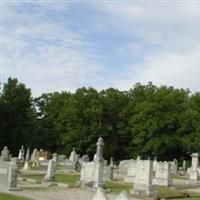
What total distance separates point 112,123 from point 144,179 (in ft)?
145

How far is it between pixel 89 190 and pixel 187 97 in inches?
1849

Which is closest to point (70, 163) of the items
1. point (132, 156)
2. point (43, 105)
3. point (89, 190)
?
point (89, 190)

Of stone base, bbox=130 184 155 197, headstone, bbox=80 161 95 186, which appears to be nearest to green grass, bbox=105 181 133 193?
stone base, bbox=130 184 155 197

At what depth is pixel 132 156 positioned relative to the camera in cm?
6650

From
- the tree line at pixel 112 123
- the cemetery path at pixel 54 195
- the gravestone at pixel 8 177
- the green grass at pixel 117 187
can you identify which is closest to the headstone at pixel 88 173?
the green grass at pixel 117 187

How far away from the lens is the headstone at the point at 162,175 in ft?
107

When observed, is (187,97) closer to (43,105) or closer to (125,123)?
(125,123)

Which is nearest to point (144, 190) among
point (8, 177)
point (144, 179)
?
point (144, 179)

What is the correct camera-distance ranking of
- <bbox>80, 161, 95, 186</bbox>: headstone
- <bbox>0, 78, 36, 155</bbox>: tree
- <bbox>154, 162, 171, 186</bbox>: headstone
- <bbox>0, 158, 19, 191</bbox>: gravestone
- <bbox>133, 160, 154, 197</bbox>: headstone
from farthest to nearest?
<bbox>0, 78, 36, 155</bbox>: tree → <bbox>154, 162, 171, 186</bbox>: headstone → <bbox>80, 161, 95, 186</bbox>: headstone → <bbox>133, 160, 154, 197</bbox>: headstone → <bbox>0, 158, 19, 191</bbox>: gravestone

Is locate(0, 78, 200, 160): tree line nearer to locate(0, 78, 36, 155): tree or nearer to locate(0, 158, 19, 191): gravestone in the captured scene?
locate(0, 78, 36, 155): tree

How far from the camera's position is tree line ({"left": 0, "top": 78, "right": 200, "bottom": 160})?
64375 millimetres

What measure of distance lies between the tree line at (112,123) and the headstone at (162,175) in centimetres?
2768

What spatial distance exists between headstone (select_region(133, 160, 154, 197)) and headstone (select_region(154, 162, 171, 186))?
6.20m

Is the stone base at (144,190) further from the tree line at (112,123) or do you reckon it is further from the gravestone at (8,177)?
the tree line at (112,123)
